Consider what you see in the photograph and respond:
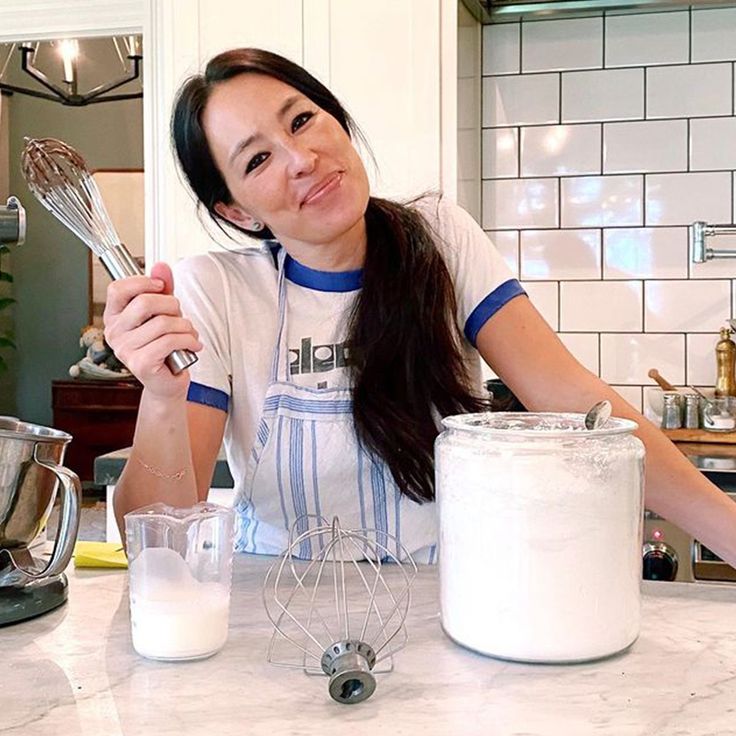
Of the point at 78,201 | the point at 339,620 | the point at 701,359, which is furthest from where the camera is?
the point at 701,359

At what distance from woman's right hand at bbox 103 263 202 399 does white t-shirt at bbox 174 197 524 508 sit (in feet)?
0.85

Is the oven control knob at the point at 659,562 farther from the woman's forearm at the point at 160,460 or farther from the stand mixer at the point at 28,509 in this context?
the stand mixer at the point at 28,509

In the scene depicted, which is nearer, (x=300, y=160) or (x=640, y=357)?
(x=300, y=160)

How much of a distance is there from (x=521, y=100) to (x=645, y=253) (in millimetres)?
435

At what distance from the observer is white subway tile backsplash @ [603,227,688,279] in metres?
2.11

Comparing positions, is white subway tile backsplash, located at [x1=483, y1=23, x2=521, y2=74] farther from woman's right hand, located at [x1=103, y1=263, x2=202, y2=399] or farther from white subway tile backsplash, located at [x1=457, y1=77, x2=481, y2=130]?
woman's right hand, located at [x1=103, y1=263, x2=202, y2=399]

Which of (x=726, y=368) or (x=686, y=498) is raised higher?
(x=726, y=368)

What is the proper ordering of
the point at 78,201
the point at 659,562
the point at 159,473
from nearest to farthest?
the point at 78,201
the point at 159,473
the point at 659,562

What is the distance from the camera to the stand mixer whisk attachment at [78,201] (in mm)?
833

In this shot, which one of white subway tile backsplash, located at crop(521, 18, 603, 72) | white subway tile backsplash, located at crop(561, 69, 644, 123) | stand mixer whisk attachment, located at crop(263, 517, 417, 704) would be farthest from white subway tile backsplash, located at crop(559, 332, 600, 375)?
stand mixer whisk attachment, located at crop(263, 517, 417, 704)

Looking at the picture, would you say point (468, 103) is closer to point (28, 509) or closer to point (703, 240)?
point (703, 240)

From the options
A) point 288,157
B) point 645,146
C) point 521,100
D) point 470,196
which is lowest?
point 288,157

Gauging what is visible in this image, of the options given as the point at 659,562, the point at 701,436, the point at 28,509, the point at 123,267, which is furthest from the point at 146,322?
the point at 701,436

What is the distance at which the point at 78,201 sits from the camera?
87cm
